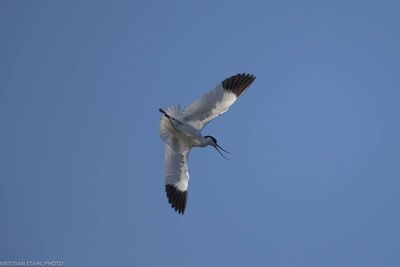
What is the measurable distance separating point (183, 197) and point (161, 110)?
10.4 feet

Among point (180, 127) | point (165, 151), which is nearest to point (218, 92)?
point (180, 127)

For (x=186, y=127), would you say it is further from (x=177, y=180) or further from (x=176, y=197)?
(x=176, y=197)

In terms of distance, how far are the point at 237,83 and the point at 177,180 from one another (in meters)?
3.46

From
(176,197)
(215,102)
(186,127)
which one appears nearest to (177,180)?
(176,197)

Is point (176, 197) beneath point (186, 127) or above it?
beneath

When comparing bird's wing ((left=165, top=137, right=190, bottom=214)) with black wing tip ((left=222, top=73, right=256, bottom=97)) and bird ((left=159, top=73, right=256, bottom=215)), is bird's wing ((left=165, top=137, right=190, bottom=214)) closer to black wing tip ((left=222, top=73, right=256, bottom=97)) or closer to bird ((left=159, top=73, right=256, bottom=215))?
bird ((left=159, top=73, right=256, bottom=215))

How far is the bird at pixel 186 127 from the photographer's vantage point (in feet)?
43.3

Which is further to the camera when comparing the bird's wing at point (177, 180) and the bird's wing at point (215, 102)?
the bird's wing at point (177, 180)

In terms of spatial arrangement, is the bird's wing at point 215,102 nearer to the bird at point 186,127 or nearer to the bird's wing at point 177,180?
the bird at point 186,127

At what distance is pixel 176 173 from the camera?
14.3 metres

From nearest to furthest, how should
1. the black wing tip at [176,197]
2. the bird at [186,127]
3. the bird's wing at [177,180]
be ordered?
the bird at [186,127] < the bird's wing at [177,180] < the black wing tip at [176,197]

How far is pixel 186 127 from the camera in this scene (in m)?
13.2

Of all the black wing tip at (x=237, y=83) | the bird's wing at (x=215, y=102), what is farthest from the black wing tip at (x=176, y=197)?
the black wing tip at (x=237, y=83)

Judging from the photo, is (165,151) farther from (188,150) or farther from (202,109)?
(202,109)
